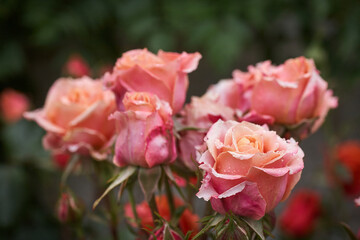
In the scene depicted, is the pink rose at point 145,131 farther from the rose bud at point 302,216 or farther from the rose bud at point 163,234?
the rose bud at point 302,216

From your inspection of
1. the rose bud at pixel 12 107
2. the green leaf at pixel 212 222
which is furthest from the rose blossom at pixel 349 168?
the rose bud at pixel 12 107

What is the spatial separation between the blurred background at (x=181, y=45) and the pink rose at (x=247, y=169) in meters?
0.44

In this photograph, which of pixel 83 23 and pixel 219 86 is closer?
pixel 219 86

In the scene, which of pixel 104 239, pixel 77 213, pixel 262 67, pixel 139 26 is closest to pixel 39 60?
pixel 139 26

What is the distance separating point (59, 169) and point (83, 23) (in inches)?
15.3

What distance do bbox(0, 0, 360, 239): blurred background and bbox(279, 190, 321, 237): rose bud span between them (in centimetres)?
3

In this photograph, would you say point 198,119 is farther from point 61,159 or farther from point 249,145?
point 61,159

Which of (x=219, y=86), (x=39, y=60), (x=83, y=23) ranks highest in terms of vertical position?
(x=219, y=86)

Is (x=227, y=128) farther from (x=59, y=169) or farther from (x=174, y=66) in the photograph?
(x=59, y=169)

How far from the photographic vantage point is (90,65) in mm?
1170

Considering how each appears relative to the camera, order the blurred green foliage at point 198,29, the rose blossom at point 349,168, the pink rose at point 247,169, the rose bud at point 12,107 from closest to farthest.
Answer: the pink rose at point 247,169 < the rose blossom at point 349,168 < the blurred green foliage at point 198,29 < the rose bud at point 12,107

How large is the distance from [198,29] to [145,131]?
58 centimetres

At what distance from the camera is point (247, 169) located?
0.96 feet

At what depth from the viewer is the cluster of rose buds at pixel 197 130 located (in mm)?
296
